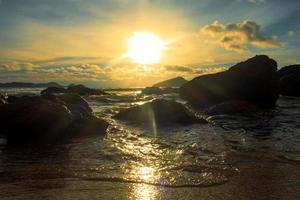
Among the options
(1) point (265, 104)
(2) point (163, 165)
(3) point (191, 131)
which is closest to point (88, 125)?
(3) point (191, 131)

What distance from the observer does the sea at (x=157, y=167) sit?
664 centimetres

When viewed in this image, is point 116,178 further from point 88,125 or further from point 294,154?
point 88,125

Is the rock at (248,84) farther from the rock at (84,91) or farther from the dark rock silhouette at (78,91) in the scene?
the dark rock silhouette at (78,91)

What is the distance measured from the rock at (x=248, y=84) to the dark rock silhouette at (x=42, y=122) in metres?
19.1

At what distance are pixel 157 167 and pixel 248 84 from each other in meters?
27.7

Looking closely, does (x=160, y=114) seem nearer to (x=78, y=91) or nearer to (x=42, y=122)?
(x=42, y=122)

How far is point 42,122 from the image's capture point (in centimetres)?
1416

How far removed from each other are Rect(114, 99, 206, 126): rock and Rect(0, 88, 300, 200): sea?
408 centimetres

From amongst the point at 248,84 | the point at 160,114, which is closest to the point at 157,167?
the point at 160,114

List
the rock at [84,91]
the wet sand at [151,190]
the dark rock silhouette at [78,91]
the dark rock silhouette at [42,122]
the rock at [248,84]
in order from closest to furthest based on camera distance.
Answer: the wet sand at [151,190], the dark rock silhouette at [42,122], the rock at [248,84], the dark rock silhouette at [78,91], the rock at [84,91]

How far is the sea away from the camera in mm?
6645

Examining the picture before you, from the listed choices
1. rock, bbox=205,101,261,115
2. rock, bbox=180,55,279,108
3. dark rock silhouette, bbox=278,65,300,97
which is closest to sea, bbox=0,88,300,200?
rock, bbox=205,101,261,115

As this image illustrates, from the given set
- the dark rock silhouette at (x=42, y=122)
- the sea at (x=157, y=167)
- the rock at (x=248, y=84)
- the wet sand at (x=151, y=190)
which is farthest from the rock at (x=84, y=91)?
the wet sand at (x=151, y=190)

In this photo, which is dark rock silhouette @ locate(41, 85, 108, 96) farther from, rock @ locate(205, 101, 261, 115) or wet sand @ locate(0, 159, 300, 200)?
wet sand @ locate(0, 159, 300, 200)
